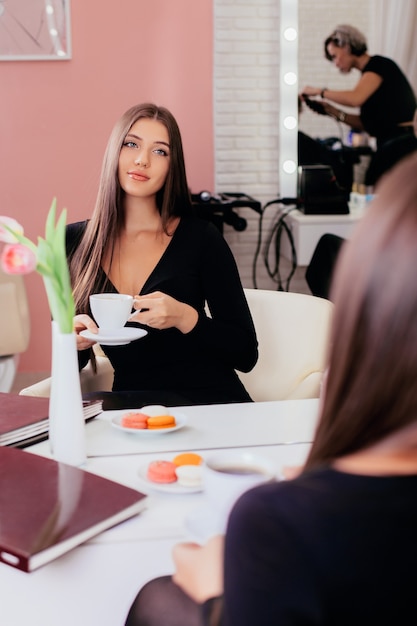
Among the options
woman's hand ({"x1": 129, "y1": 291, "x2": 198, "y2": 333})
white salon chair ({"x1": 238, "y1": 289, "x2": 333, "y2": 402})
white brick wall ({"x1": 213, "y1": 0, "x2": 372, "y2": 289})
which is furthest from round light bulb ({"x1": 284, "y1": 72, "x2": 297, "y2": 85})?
woman's hand ({"x1": 129, "y1": 291, "x2": 198, "y2": 333})

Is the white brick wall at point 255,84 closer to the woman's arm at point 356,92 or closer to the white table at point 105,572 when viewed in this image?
the woman's arm at point 356,92

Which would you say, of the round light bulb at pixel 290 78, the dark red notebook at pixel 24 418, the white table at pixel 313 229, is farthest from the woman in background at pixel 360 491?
the round light bulb at pixel 290 78

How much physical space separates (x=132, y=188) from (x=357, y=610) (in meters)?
1.36

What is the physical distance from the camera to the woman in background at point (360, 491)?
1.74ft

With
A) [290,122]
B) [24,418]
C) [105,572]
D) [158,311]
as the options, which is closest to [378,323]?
[105,572]

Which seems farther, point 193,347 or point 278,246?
point 278,246

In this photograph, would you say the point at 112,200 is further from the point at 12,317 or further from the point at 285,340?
the point at 12,317

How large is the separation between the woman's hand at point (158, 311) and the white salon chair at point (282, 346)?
425 mm

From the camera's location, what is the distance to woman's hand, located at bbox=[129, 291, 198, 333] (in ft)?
5.04

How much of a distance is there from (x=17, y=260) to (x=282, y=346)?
1105 mm

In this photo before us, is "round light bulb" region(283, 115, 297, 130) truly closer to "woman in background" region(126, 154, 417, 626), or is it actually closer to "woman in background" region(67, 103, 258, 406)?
"woman in background" region(67, 103, 258, 406)

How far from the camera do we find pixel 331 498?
1.81ft

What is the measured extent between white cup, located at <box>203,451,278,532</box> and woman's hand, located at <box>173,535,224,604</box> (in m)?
0.07

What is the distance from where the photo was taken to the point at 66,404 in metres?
1.10
